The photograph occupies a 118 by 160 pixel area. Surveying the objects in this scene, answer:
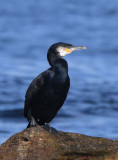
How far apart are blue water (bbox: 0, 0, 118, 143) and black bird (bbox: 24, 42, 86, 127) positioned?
4.31 m

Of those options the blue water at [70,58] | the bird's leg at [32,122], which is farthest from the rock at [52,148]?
the blue water at [70,58]

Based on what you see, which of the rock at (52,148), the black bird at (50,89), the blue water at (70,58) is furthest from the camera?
the blue water at (70,58)

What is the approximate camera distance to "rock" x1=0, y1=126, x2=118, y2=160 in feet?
23.5

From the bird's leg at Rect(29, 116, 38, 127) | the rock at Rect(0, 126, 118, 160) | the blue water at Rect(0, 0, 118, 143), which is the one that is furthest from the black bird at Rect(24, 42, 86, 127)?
the blue water at Rect(0, 0, 118, 143)

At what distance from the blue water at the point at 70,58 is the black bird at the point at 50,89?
4305 mm

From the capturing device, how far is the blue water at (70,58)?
630 inches

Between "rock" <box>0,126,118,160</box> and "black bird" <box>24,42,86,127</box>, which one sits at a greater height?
"black bird" <box>24,42,86,127</box>

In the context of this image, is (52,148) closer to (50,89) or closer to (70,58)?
(50,89)

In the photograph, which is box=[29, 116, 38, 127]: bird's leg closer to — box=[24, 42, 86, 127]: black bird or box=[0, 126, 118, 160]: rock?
box=[24, 42, 86, 127]: black bird

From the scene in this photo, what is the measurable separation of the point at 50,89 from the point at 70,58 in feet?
45.8

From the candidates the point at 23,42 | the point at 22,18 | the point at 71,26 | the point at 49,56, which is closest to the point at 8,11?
the point at 22,18

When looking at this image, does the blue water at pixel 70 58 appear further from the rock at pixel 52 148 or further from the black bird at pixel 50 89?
the rock at pixel 52 148

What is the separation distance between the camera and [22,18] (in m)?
32.8

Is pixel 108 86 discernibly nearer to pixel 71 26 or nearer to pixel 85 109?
pixel 85 109
